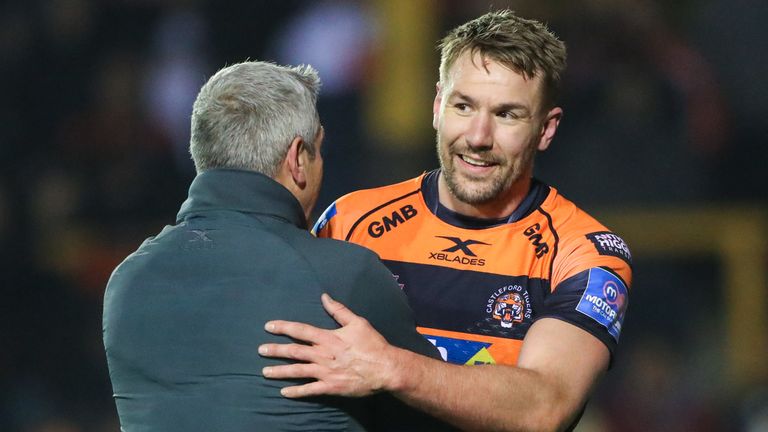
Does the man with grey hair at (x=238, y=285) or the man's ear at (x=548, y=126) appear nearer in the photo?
the man with grey hair at (x=238, y=285)

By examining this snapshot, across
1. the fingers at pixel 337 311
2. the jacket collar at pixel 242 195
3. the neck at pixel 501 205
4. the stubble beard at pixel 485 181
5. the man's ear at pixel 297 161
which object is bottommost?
the fingers at pixel 337 311

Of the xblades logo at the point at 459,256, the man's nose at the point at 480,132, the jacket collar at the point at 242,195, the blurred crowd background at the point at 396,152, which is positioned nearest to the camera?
the jacket collar at the point at 242,195

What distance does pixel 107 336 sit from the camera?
2.97 metres

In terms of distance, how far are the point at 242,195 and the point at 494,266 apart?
1.01 meters

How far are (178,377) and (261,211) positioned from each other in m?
0.44

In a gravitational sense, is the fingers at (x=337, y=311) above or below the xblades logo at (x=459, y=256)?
above

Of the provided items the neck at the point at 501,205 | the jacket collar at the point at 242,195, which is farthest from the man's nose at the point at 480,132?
the jacket collar at the point at 242,195

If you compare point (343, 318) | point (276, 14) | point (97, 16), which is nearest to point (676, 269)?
point (276, 14)

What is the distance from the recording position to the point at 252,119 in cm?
297

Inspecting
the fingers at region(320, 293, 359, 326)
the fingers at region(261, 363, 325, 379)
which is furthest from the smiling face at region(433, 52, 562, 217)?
the fingers at region(261, 363, 325, 379)

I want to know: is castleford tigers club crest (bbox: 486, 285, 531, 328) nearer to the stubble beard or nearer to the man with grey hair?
the stubble beard

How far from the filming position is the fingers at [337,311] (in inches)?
111

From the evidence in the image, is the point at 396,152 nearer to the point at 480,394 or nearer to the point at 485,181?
the point at 485,181

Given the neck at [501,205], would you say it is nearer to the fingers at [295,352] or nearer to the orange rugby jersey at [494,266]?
the orange rugby jersey at [494,266]
